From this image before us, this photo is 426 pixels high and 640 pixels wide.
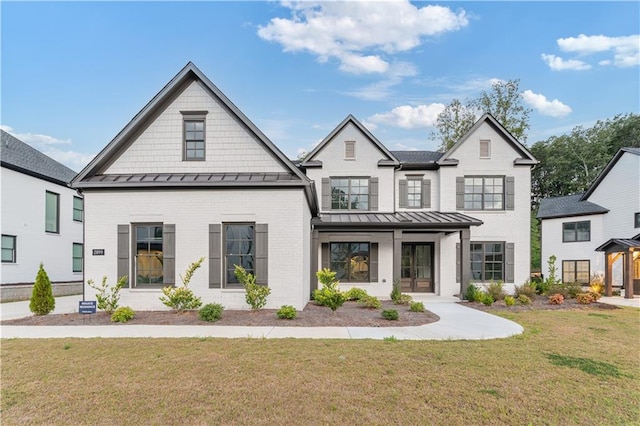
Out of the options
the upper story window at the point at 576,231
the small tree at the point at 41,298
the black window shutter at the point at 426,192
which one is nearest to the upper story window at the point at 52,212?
the small tree at the point at 41,298

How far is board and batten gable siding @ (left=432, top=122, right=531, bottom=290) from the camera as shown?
16625 millimetres

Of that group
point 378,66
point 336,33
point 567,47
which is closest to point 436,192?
point 336,33

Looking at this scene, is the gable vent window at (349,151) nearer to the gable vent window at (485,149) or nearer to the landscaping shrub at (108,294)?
the gable vent window at (485,149)

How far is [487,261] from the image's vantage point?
16.7 meters

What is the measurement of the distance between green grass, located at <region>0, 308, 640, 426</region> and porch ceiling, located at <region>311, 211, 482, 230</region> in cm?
744

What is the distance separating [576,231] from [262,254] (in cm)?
2249

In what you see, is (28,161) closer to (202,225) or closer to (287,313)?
(202,225)

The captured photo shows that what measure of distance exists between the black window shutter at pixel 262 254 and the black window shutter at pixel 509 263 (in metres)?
12.4

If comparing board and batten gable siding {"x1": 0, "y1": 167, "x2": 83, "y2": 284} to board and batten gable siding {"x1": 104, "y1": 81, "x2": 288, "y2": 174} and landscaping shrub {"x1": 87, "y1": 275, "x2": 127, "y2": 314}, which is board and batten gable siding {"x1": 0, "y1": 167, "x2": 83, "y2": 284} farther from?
landscaping shrub {"x1": 87, "y1": 275, "x2": 127, "y2": 314}

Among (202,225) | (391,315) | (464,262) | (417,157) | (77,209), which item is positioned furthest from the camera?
(77,209)

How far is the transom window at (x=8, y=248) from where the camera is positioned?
15297mm

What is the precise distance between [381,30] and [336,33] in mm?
2467

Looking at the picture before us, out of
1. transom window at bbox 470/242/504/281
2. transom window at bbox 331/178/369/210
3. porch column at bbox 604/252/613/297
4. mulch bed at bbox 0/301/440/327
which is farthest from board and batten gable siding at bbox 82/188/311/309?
porch column at bbox 604/252/613/297

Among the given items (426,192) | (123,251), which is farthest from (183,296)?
(426,192)
